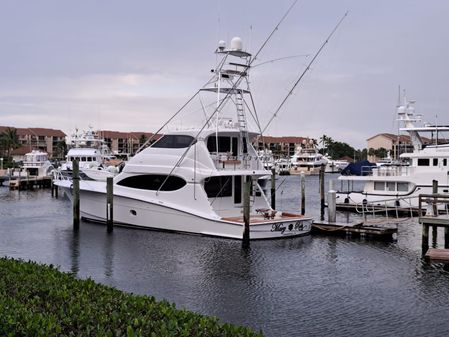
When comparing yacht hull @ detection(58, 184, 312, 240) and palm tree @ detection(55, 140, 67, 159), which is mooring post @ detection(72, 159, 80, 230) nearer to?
yacht hull @ detection(58, 184, 312, 240)

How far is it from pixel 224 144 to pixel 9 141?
11795 cm

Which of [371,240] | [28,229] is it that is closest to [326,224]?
[371,240]

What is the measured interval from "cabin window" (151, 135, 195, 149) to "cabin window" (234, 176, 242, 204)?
3.15 m

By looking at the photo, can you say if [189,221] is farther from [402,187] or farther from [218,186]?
[402,187]

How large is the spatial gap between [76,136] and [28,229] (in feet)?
125

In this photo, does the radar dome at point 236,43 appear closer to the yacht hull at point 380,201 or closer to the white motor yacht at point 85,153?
the yacht hull at point 380,201

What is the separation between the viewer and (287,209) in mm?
47812

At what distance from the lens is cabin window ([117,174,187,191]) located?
2799cm

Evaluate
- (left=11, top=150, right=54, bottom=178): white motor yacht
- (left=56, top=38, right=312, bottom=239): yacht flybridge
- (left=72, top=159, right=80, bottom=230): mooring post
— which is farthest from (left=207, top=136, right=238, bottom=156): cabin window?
(left=11, top=150, right=54, bottom=178): white motor yacht

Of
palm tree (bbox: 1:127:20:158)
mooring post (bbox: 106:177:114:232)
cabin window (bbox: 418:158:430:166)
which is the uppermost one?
palm tree (bbox: 1:127:20:158)

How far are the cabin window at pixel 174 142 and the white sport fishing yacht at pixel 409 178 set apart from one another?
16.1 meters

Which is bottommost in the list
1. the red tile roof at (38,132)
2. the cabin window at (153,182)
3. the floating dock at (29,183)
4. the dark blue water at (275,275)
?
the dark blue water at (275,275)

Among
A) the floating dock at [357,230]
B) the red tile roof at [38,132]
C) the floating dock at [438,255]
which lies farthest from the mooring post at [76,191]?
the red tile roof at [38,132]

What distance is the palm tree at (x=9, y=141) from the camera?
133962mm
